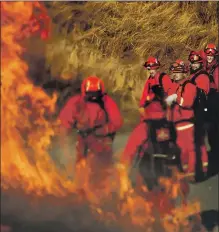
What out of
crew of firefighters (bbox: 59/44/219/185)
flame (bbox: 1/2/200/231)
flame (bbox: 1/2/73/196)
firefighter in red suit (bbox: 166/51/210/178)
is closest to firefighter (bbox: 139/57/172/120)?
crew of firefighters (bbox: 59/44/219/185)

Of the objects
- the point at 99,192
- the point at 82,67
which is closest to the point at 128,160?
the point at 99,192

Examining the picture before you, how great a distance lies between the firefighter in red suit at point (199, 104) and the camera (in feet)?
4.07

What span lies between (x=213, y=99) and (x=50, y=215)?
0.74 meters

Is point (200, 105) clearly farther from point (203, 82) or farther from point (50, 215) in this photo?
point (50, 215)

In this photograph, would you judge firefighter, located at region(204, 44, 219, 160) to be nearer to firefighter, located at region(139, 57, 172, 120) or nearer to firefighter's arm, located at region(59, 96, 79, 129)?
firefighter, located at region(139, 57, 172, 120)

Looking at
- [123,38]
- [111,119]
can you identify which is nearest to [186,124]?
[111,119]

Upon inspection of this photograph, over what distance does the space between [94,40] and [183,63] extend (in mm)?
335

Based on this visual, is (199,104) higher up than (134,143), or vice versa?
(199,104)

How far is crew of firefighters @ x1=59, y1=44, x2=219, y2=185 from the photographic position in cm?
124

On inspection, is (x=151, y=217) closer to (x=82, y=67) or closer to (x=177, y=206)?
(x=177, y=206)

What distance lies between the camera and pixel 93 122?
129 centimetres

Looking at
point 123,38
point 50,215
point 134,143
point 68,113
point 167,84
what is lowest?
point 50,215

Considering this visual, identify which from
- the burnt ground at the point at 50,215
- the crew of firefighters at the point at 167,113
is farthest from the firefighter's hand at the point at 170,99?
the burnt ground at the point at 50,215

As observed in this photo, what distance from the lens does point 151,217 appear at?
1.26 m
